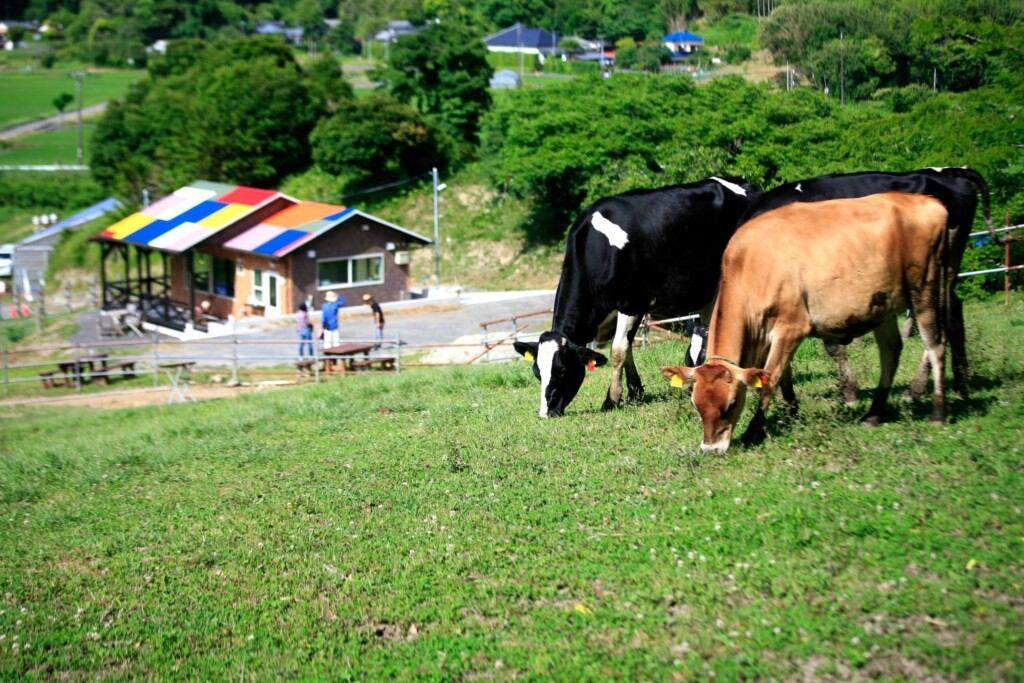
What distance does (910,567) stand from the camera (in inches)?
259

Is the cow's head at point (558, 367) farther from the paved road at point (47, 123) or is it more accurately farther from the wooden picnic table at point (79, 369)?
the paved road at point (47, 123)

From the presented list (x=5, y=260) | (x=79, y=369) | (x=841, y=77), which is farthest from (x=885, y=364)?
(x=5, y=260)

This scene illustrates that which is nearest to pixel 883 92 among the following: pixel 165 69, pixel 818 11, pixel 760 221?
pixel 818 11

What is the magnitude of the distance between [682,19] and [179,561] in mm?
23565

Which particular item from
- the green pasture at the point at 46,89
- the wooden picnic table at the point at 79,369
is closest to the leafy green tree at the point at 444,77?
the wooden picnic table at the point at 79,369

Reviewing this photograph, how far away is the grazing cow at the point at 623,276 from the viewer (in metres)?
12.0

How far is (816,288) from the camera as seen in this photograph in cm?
910

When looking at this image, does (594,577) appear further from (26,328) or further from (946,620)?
(26,328)

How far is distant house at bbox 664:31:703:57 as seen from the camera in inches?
1264

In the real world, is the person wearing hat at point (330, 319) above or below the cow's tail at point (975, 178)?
below

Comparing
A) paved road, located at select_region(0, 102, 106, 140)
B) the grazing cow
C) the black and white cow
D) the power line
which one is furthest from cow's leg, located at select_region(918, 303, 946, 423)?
paved road, located at select_region(0, 102, 106, 140)

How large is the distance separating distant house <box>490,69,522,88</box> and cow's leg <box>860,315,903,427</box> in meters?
57.0

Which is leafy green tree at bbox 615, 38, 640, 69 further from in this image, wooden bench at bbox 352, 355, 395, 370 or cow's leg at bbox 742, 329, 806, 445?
cow's leg at bbox 742, 329, 806, 445

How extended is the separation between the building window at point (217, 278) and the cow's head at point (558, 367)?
102 feet
